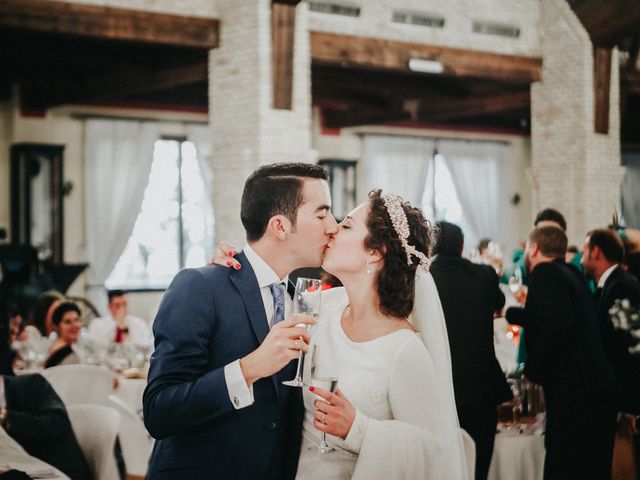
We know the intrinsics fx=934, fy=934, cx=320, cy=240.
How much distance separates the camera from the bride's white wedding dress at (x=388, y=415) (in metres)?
2.38

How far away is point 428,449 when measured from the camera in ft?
7.95

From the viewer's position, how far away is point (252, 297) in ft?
7.64

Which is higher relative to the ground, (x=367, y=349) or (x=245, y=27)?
(x=245, y=27)

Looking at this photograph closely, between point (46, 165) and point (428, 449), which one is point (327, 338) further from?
point (46, 165)

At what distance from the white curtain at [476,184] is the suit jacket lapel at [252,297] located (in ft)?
47.2

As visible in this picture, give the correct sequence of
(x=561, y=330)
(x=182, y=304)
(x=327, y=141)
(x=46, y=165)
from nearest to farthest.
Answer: (x=182, y=304)
(x=561, y=330)
(x=46, y=165)
(x=327, y=141)

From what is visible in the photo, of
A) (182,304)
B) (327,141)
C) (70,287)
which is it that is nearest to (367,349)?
(182,304)

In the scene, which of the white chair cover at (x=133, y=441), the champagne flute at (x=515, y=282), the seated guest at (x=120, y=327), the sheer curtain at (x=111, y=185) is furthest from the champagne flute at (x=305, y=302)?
the sheer curtain at (x=111, y=185)

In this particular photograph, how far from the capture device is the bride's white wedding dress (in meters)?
2.38

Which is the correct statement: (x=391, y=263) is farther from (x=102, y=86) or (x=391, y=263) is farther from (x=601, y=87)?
(x=601, y=87)

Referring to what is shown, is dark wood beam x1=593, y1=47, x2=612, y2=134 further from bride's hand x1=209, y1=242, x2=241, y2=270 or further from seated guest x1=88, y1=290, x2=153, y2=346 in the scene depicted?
bride's hand x1=209, y1=242, x2=241, y2=270

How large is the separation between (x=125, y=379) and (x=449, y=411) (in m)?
4.36

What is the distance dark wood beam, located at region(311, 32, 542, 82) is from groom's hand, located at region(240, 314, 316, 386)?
8.31 meters

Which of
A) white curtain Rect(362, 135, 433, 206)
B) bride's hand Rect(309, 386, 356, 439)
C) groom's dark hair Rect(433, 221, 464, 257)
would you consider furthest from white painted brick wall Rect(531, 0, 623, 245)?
bride's hand Rect(309, 386, 356, 439)
